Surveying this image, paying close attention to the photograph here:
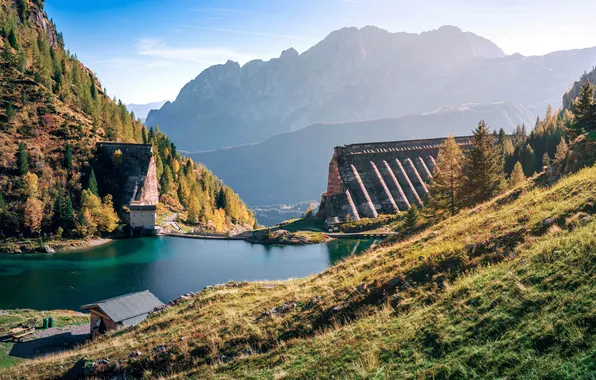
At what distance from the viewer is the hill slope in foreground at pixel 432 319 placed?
9.58 metres

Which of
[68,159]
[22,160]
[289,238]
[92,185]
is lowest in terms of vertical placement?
[289,238]

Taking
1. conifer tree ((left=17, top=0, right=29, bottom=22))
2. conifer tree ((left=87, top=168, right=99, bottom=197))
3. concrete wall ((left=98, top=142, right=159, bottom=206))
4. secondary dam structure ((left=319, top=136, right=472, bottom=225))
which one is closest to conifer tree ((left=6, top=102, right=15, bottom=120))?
concrete wall ((left=98, top=142, right=159, bottom=206))

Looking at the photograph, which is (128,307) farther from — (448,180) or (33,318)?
(448,180)

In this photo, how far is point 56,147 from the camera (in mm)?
93062

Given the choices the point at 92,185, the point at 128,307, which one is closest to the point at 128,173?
the point at 92,185

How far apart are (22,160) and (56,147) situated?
416 inches

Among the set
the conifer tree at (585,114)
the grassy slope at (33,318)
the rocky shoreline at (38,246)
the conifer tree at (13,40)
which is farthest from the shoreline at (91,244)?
the conifer tree at (585,114)

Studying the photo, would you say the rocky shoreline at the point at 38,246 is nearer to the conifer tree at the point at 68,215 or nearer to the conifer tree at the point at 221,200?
the conifer tree at the point at 68,215

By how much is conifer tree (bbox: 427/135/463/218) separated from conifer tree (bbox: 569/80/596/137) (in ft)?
33.0

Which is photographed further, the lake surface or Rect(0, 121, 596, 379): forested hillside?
the lake surface

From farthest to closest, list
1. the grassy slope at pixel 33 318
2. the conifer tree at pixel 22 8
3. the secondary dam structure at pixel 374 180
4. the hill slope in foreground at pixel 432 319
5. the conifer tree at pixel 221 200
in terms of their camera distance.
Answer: the conifer tree at pixel 22 8 → the conifer tree at pixel 221 200 → the secondary dam structure at pixel 374 180 → the grassy slope at pixel 33 318 → the hill slope in foreground at pixel 432 319

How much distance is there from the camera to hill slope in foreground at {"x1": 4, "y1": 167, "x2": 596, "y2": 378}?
9578mm

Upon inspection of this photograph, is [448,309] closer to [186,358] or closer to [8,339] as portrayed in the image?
[186,358]

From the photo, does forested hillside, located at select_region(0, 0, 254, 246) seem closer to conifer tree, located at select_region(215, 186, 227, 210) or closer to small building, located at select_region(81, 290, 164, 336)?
conifer tree, located at select_region(215, 186, 227, 210)
